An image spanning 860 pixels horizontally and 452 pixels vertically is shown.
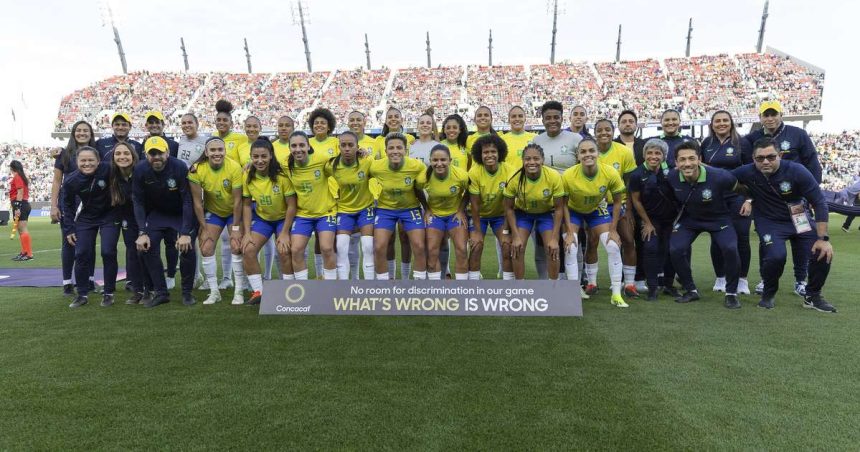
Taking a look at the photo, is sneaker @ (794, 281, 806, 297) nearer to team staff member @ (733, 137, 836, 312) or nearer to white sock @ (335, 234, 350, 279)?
team staff member @ (733, 137, 836, 312)

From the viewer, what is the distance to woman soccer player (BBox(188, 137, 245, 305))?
539 centimetres

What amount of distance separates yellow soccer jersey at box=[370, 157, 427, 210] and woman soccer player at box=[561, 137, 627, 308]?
61.7 inches

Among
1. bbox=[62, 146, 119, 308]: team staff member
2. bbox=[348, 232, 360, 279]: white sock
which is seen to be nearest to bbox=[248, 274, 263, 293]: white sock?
bbox=[348, 232, 360, 279]: white sock

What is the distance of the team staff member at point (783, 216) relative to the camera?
4758mm

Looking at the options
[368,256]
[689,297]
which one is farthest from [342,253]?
[689,297]

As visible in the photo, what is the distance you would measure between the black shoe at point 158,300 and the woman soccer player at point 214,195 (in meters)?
0.39

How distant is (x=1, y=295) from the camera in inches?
235

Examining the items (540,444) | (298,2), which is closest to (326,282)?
(540,444)

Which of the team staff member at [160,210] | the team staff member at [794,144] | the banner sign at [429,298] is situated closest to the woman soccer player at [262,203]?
the team staff member at [160,210]

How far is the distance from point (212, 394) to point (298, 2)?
53.2 meters

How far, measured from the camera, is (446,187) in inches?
208

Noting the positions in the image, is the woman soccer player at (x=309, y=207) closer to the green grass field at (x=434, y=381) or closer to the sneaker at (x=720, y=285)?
the green grass field at (x=434, y=381)

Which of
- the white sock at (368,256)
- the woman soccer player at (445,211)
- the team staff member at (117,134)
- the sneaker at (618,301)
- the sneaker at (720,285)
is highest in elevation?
the team staff member at (117,134)

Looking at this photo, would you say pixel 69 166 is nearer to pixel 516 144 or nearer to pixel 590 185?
pixel 516 144
